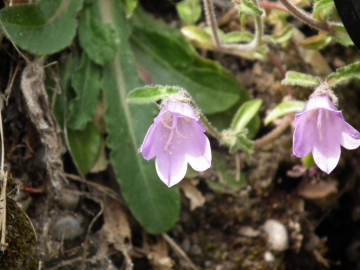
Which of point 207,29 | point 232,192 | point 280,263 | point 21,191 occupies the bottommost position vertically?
point 280,263

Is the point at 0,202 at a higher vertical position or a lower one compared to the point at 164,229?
higher

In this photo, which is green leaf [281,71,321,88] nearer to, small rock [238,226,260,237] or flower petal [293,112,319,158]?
flower petal [293,112,319,158]

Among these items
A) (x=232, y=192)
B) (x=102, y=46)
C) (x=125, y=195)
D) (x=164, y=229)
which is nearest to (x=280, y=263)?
A: (x=232, y=192)

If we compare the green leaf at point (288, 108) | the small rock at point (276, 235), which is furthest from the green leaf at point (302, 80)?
the small rock at point (276, 235)

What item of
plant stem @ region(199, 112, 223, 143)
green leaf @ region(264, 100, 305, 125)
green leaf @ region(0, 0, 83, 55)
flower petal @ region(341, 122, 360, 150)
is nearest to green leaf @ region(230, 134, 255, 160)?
plant stem @ region(199, 112, 223, 143)

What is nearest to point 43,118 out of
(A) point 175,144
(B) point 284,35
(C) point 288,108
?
(A) point 175,144

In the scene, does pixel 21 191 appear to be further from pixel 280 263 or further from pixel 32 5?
pixel 280 263
